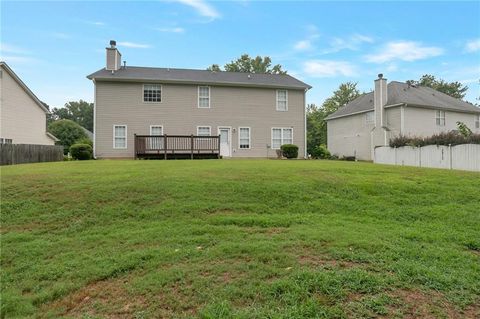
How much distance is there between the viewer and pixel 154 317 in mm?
3180

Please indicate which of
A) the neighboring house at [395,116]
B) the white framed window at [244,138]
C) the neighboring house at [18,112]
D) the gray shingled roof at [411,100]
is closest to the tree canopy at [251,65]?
Result: the gray shingled roof at [411,100]

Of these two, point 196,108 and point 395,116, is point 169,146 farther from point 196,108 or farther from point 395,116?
point 395,116

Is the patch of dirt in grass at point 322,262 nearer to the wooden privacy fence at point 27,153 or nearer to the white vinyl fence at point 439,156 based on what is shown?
the white vinyl fence at point 439,156

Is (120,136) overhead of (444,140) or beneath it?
overhead

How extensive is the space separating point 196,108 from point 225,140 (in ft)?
9.32

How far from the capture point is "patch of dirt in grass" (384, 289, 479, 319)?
315 cm

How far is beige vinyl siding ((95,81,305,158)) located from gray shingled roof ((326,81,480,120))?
26.9 feet

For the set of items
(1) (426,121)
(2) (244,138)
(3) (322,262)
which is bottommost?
(3) (322,262)

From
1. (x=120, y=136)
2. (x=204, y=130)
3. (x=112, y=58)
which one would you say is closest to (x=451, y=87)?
(x=204, y=130)

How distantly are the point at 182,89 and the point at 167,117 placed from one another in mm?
2101

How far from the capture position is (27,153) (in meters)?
18.0

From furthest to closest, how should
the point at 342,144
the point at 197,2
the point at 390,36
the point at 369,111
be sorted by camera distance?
the point at 342,144 → the point at 369,111 → the point at 390,36 → the point at 197,2

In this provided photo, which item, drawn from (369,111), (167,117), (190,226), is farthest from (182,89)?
(190,226)

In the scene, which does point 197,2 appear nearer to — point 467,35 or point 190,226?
point 190,226
